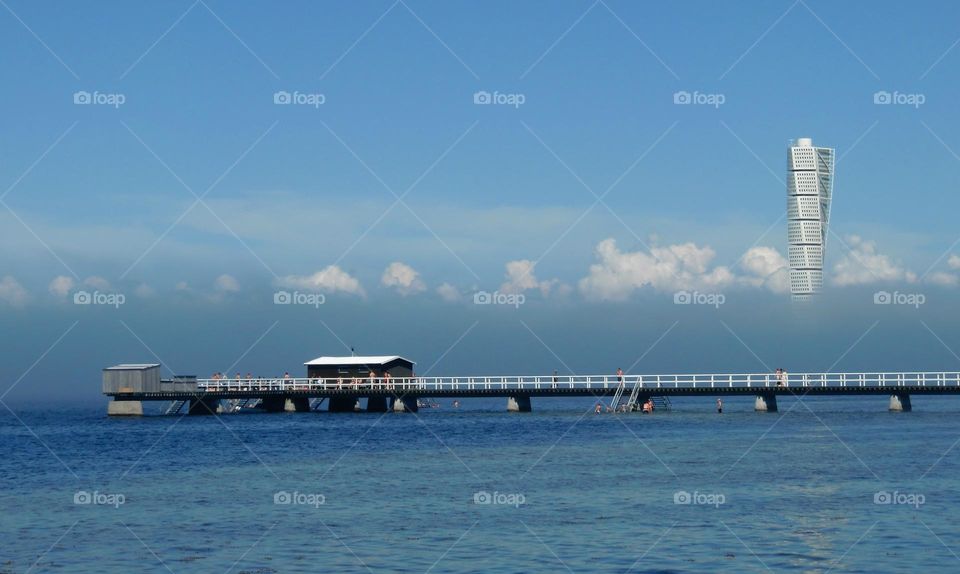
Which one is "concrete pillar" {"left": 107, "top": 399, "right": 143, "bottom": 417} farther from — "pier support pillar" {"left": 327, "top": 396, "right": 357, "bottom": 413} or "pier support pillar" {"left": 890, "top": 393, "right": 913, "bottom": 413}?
"pier support pillar" {"left": 890, "top": 393, "right": 913, "bottom": 413}

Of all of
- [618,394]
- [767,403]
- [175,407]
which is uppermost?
[175,407]

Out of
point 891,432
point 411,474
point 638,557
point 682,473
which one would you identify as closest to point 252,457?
point 411,474

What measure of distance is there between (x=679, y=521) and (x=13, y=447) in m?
41.7

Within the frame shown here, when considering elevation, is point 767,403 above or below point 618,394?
below

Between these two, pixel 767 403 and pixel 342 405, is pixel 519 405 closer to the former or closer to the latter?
pixel 342 405

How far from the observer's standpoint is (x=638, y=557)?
2372cm

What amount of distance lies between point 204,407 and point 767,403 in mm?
39874

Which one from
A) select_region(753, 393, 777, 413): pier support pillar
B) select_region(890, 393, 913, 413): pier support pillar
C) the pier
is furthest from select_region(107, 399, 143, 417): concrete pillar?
select_region(890, 393, 913, 413): pier support pillar

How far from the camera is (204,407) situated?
88000 millimetres

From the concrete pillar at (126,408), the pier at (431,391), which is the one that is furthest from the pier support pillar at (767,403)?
the concrete pillar at (126,408)

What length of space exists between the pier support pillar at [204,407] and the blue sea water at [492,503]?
92.2 feet

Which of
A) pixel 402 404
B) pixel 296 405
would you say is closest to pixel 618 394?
pixel 402 404

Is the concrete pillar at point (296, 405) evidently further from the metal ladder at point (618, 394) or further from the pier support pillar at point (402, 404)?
the metal ladder at point (618, 394)

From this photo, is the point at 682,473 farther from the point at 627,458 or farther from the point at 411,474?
the point at 411,474
